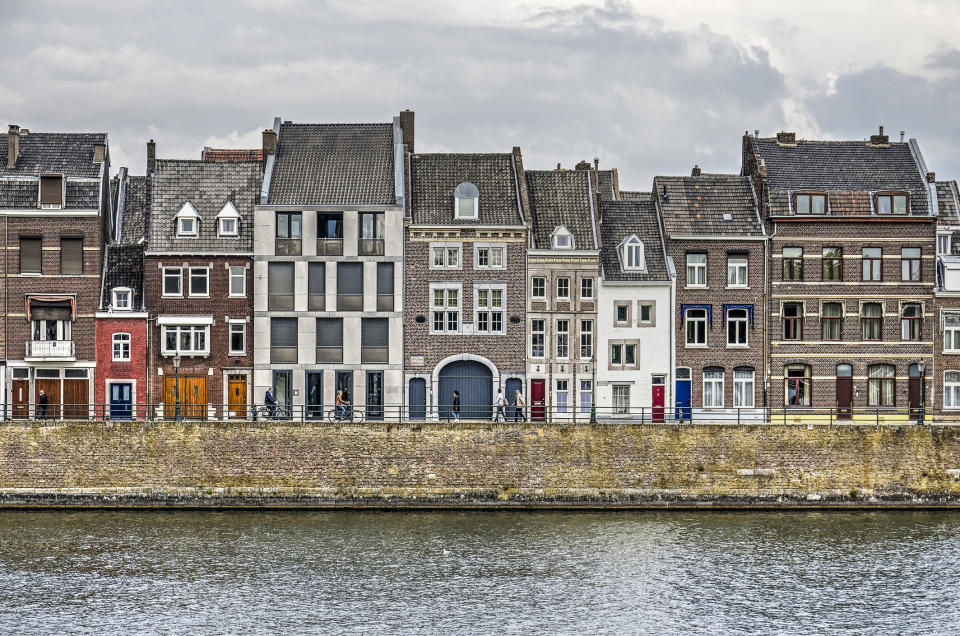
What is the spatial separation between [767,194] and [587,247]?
865 centimetres

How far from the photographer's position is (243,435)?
5419cm

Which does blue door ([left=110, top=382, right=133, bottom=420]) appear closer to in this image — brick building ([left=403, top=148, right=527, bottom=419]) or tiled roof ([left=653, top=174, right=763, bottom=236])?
brick building ([left=403, top=148, right=527, bottom=419])

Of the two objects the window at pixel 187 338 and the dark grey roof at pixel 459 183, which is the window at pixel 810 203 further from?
the window at pixel 187 338

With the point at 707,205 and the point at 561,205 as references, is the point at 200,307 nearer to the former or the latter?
the point at 561,205

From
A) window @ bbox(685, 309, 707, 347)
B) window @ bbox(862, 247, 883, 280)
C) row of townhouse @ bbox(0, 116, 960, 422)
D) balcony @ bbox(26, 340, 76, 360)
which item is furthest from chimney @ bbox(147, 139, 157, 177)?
window @ bbox(862, 247, 883, 280)

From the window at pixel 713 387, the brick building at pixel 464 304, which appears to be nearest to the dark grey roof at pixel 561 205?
the brick building at pixel 464 304

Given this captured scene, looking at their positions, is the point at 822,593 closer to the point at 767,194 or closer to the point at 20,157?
the point at 767,194

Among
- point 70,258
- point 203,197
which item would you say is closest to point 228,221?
point 203,197

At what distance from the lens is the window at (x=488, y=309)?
61844 millimetres

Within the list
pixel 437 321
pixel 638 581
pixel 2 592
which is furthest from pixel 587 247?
pixel 2 592

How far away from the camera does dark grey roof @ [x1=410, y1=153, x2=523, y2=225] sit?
6212 cm

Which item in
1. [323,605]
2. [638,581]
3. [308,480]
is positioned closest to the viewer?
[323,605]

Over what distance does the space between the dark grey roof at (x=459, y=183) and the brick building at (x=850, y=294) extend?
38.4 feet

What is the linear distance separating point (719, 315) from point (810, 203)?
21.5 feet
